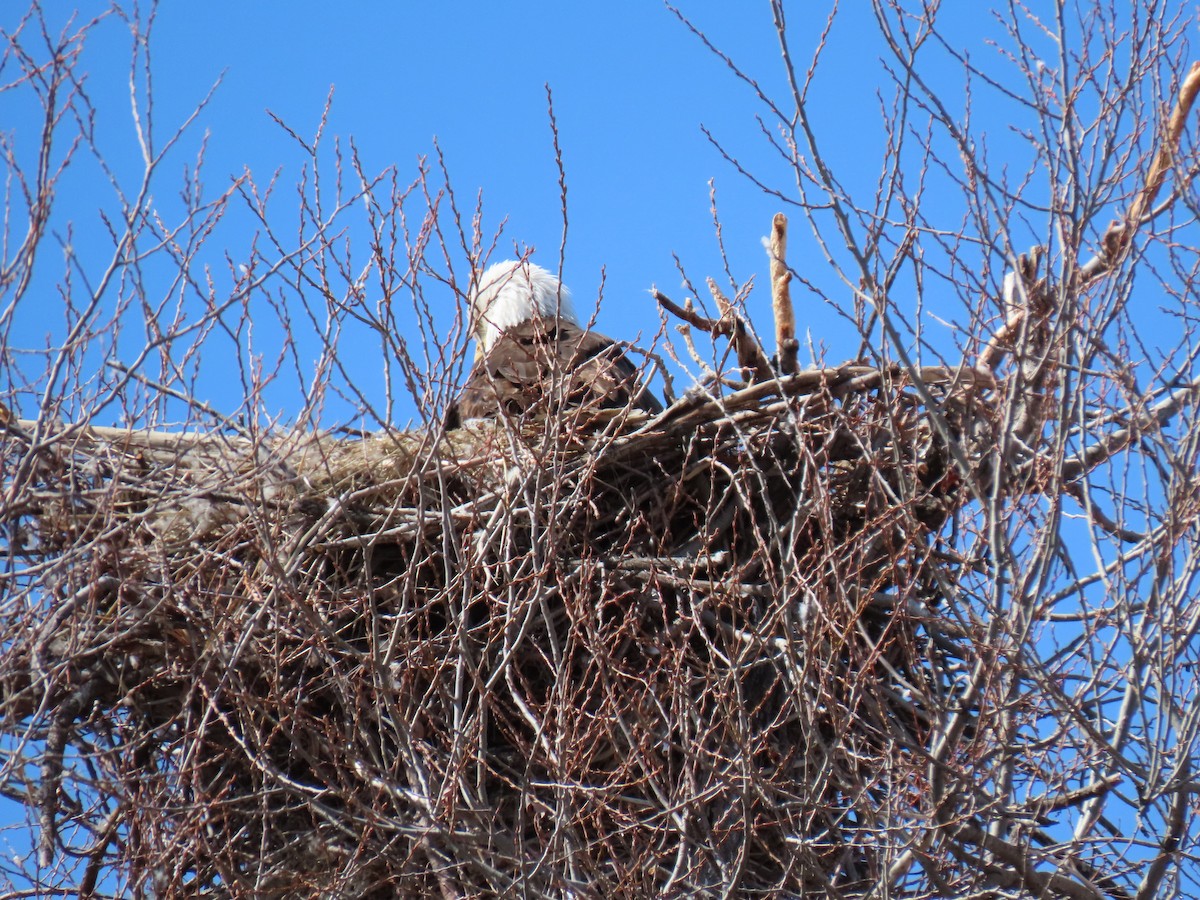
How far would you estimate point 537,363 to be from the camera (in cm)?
563

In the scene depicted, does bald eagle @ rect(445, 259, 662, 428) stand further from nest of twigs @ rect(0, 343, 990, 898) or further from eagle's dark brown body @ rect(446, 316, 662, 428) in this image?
nest of twigs @ rect(0, 343, 990, 898)

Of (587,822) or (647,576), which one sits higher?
(647,576)

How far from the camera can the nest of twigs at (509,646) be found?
15.5 ft

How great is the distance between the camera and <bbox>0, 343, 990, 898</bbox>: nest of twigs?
4.72 meters

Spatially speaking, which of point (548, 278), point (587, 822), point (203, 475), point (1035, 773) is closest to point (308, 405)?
point (203, 475)

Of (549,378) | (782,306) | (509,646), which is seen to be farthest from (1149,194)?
(509,646)

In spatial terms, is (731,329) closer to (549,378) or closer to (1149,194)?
(549,378)

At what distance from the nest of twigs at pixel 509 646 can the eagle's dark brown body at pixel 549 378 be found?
21 centimetres

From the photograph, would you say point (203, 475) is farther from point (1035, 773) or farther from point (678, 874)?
point (1035, 773)

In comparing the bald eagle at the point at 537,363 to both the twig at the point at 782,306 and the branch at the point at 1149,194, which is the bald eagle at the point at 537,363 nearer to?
the twig at the point at 782,306

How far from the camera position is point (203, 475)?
5.82 meters

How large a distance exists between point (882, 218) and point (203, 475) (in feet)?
9.49

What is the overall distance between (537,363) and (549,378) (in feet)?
0.60

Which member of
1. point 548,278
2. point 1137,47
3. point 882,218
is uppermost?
point 548,278
